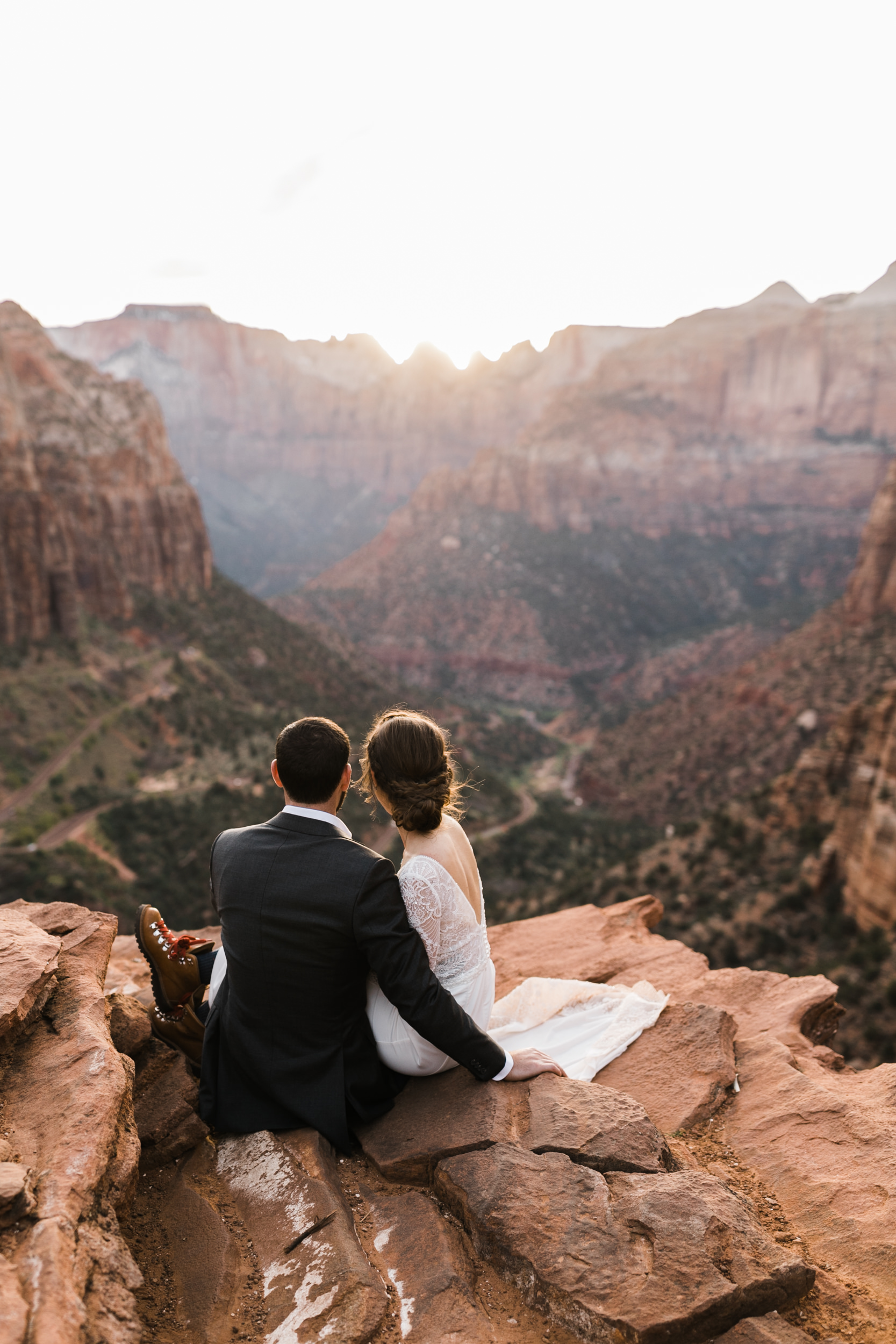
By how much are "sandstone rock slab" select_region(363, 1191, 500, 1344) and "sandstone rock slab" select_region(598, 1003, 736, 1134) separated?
166 cm

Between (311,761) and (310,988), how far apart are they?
1.22 m

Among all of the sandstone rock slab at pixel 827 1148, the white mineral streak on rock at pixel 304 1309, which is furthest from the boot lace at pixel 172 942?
the sandstone rock slab at pixel 827 1148

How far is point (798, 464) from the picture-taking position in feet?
381

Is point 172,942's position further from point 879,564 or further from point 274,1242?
point 879,564

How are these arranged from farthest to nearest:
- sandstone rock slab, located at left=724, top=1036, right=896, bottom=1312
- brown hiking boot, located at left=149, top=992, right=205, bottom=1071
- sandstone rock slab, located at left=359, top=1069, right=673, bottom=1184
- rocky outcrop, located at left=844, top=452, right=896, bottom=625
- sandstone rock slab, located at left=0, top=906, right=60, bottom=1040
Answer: rocky outcrop, located at left=844, top=452, right=896, bottom=625 < brown hiking boot, located at left=149, top=992, right=205, bottom=1071 < sandstone rock slab, located at left=359, top=1069, right=673, bottom=1184 < sandstone rock slab, located at left=0, top=906, right=60, bottom=1040 < sandstone rock slab, located at left=724, top=1036, right=896, bottom=1312

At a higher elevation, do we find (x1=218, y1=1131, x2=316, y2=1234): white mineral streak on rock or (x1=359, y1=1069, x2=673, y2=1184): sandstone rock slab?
(x1=359, y1=1069, x2=673, y2=1184): sandstone rock slab

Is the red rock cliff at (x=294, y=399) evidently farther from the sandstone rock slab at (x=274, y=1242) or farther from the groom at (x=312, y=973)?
the sandstone rock slab at (x=274, y=1242)

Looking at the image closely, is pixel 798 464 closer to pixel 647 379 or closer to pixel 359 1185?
pixel 647 379

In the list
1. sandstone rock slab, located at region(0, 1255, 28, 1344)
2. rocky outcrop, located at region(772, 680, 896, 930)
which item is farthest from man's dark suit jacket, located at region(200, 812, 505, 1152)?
rocky outcrop, located at region(772, 680, 896, 930)

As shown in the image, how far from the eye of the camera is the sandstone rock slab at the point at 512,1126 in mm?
3875

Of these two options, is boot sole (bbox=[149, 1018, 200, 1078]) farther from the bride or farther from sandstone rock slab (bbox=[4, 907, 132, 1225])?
the bride

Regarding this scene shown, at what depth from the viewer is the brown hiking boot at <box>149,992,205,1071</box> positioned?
4730 millimetres

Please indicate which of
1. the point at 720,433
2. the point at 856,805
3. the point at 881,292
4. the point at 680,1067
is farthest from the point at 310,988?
the point at 881,292

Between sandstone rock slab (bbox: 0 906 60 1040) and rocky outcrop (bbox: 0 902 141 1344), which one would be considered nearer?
rocky outcrop (bbox: 0 902 141 1344)
